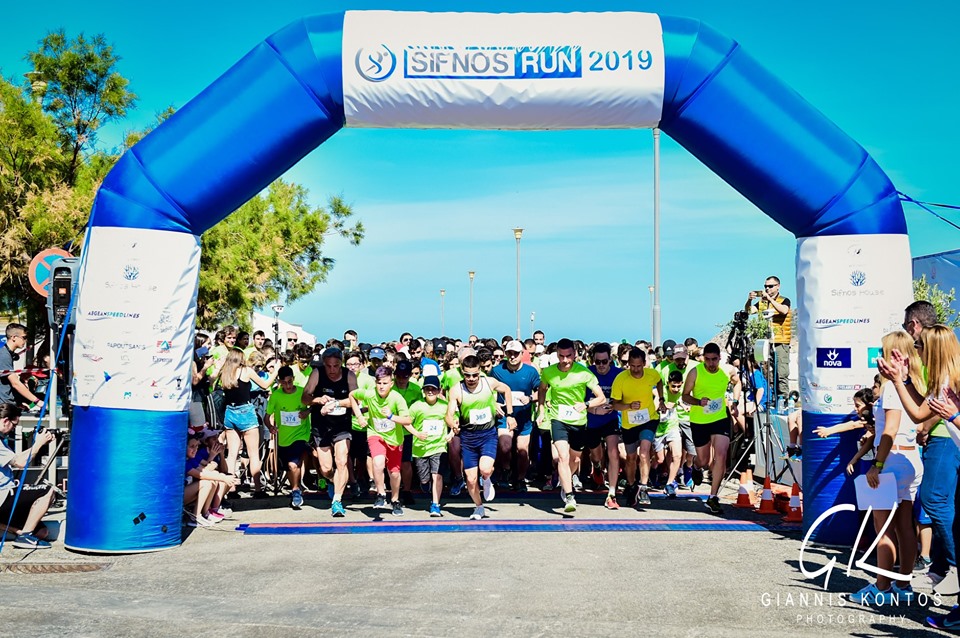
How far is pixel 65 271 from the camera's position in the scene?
859 cm

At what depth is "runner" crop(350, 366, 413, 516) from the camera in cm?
977

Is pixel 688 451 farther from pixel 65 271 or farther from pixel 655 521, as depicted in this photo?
pixel 65 271

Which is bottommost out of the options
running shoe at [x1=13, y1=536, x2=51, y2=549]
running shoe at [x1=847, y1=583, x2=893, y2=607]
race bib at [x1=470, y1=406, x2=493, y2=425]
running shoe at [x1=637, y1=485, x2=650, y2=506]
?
running shoe at [x1=13, y1=536, x2=51, y2=549]

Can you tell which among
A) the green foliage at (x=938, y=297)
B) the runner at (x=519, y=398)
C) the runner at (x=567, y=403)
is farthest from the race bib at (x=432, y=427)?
the green foliage at (x=938, y=297)

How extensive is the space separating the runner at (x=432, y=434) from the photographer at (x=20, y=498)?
3.60 meters

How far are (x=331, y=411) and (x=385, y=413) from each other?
2.28 feet

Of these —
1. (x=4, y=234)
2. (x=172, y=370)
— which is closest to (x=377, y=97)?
(x=172, y=370)

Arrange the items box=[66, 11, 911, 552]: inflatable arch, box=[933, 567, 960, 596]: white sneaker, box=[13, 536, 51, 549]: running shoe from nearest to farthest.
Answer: box=[933, 567, 960, 596]: white sneaker → box=[66, 11, 911, 552]: inflatable arch → box=[13, 536, 51, 549]: running shoe

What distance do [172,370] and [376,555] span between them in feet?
7.89

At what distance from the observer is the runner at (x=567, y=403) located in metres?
10.0

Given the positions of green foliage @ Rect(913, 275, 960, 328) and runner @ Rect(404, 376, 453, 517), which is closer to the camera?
runner @ Rect(404, 376, 453, 517)

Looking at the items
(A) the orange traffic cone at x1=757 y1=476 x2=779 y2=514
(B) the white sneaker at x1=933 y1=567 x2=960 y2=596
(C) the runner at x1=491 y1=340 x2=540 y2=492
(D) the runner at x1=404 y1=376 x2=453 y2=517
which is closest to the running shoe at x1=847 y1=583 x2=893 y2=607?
(B) the white sneaker at x1=933 y1=567 x2=960 y2=596

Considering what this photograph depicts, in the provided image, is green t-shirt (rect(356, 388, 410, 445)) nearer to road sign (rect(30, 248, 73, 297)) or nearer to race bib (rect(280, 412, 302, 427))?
race bib (rect(280, 412, 302, 427))

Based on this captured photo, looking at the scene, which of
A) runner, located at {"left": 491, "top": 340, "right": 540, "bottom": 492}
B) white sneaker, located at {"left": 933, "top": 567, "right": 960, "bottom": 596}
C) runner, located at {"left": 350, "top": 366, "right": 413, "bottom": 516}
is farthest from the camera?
runner, located at {"left": 491, "top": 340, "right": 540, "bottom": 492}
